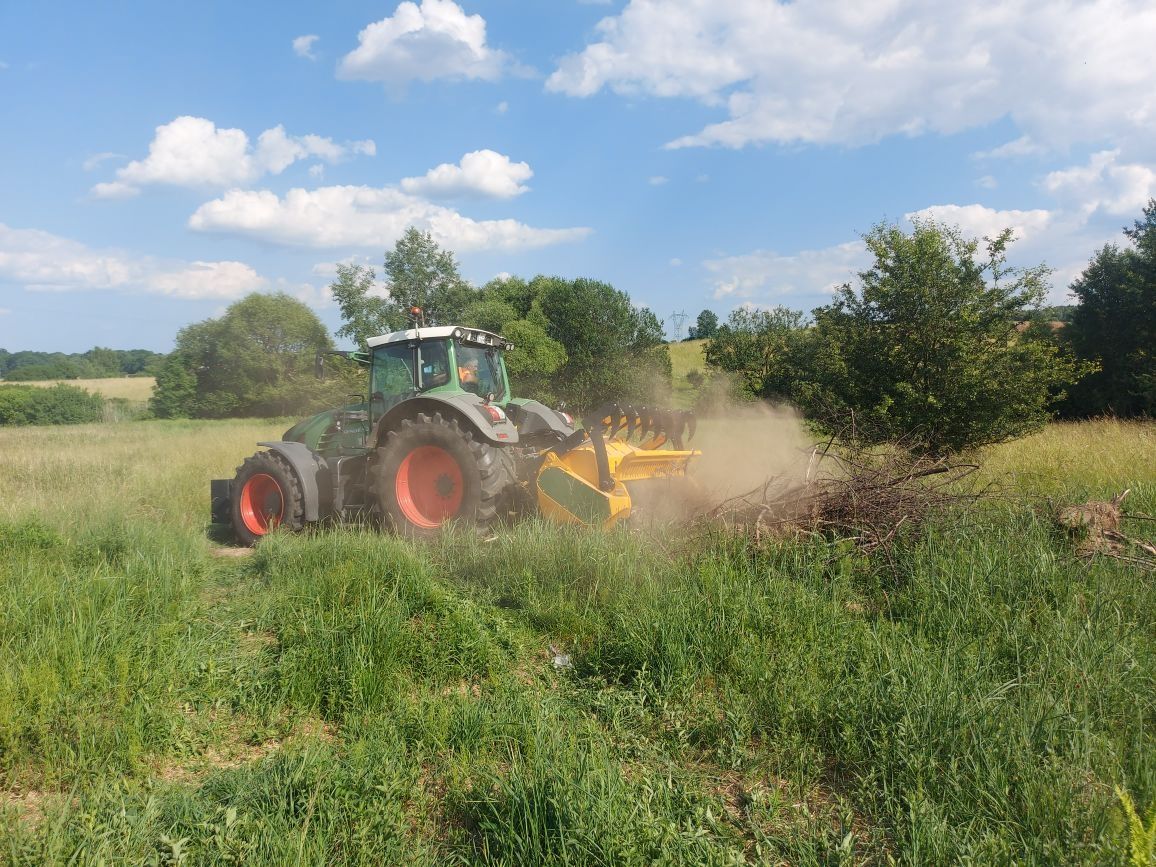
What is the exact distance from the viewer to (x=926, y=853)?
218 cm

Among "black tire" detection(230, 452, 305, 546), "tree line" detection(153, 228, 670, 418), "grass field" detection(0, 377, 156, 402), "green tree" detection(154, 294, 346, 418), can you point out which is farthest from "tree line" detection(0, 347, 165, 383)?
"black tire" detection(230, 452, 305, 546)

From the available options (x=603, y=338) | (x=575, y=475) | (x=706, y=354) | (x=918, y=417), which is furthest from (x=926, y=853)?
(x=603, y=338)

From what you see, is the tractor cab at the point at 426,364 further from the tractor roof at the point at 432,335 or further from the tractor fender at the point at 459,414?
the tractor fender at the point at 459,414

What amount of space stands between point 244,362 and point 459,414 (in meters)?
47.9

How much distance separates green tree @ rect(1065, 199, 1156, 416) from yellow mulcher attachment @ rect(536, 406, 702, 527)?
21.7 m

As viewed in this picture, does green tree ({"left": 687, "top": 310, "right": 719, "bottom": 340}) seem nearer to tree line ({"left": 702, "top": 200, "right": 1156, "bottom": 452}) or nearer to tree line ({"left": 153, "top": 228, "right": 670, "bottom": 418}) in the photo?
tree line ({"left": 153, "top": 228, "right": 670, "bottom": 418})

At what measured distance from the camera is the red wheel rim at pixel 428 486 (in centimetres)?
662

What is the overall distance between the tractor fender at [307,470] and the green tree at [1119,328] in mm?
24176

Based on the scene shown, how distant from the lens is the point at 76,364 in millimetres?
79375

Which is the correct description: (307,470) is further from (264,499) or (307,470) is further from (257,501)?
(257,501)

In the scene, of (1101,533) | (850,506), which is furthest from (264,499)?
(1101,533)

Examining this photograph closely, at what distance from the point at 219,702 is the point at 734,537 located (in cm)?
325

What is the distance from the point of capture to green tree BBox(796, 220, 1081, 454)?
8.59 m

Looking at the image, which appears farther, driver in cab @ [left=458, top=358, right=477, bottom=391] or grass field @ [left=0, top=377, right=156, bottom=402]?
grass field @ [left=0, top=377, right=156, bottom=402]
